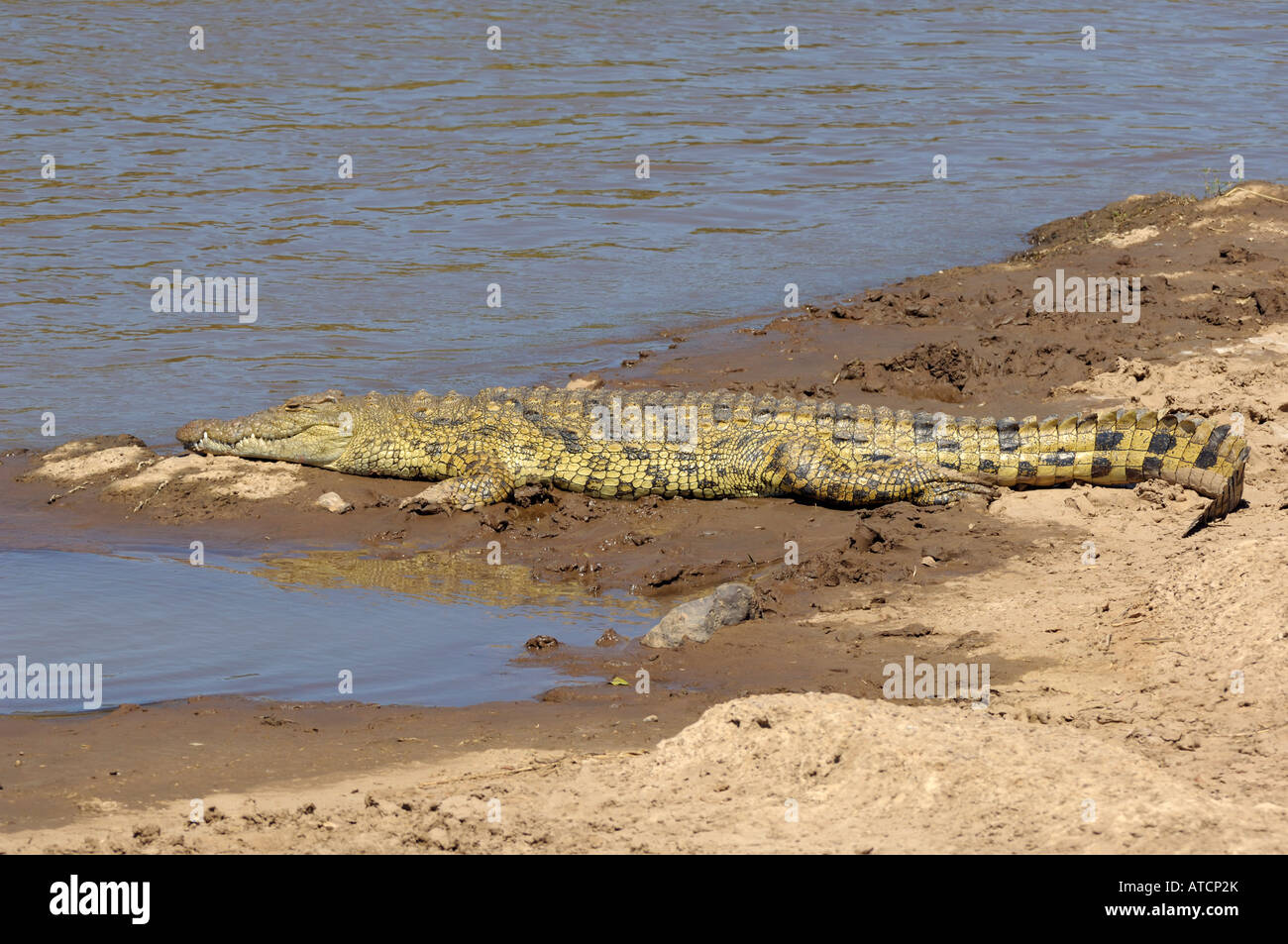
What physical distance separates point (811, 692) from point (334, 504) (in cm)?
427

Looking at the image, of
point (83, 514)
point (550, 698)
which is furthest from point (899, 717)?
point (83, 514)

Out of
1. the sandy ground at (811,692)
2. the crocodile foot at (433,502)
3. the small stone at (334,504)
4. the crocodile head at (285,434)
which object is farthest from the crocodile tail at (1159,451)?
the crocodile head at (285,434)

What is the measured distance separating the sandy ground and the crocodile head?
0.16 m

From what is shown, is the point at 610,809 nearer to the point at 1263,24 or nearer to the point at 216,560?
the point at 216,560

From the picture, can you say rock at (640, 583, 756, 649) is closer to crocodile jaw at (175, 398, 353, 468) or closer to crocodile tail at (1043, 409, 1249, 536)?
crocodile tail at (1043, 409, 1249, 536)

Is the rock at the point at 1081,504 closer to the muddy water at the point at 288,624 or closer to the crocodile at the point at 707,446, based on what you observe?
the crocodile at the point at 707,446

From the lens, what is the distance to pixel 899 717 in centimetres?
459

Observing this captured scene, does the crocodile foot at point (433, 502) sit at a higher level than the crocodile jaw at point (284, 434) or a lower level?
lower

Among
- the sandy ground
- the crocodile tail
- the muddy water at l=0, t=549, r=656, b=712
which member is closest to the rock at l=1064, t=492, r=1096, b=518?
the sandy ground

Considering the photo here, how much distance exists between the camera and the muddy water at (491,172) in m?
11.4

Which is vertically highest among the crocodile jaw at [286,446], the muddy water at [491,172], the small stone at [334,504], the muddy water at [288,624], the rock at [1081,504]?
the muddy water at [491,172]

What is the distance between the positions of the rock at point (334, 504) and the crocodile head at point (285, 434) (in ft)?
1.98

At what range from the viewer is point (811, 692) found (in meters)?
5.05
